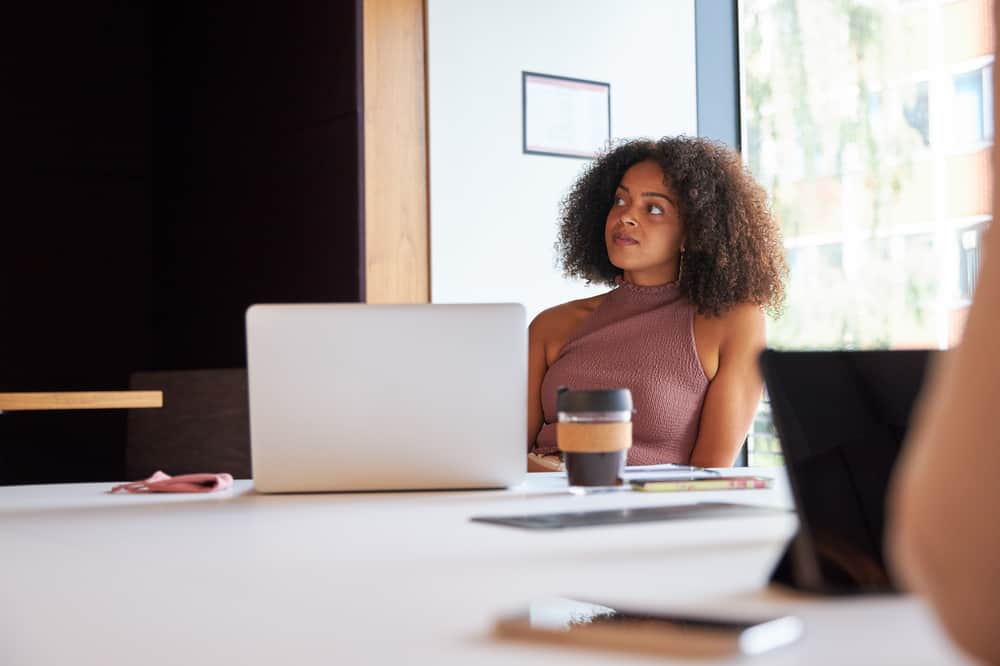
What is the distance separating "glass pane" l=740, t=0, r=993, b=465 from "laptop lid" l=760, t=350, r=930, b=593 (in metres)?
2.46

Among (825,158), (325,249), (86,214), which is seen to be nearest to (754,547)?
(825,158)

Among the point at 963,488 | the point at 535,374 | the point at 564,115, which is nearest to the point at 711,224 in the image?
the point at 535,374

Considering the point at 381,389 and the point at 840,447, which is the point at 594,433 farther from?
the point at 840,447

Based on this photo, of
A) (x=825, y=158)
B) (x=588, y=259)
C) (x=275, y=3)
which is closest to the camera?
(x=588, y=259)

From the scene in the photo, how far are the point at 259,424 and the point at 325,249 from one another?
2.73 metres

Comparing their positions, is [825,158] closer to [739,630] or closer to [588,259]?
[588,259]

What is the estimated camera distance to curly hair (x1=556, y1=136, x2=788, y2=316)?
2.73m

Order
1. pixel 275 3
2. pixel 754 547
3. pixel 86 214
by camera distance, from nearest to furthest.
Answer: pixel 754 547
pixel 275 3
pixel 86 214

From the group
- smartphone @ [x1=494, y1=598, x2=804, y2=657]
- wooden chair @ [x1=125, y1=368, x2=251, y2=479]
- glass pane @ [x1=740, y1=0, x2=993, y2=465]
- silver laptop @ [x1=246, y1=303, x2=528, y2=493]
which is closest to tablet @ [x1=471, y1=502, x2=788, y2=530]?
silver laptop @ [x1=246, y1=303, x2=528, y2=493]

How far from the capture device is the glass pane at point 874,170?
328 cm

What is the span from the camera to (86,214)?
5520 mm

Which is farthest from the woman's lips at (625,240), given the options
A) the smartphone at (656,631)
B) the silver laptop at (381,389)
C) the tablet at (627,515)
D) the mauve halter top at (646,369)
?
the smartphone at (656,631)

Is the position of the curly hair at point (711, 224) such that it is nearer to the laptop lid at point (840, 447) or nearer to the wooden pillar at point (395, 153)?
the wooden pillar at point (395, 153)

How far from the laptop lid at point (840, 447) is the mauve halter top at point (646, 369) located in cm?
159
